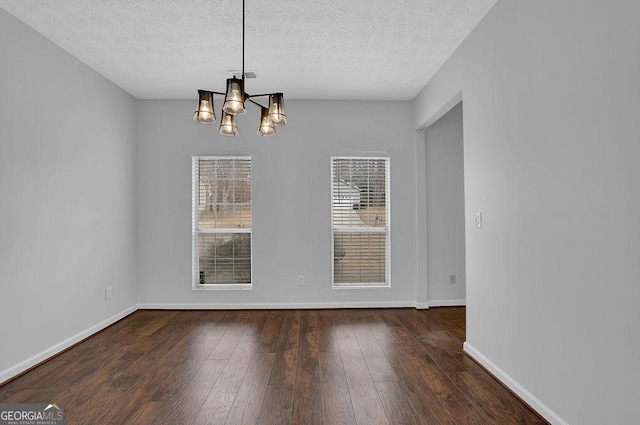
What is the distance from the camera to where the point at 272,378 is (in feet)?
8.94

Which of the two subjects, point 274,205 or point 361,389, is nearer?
point 361,389

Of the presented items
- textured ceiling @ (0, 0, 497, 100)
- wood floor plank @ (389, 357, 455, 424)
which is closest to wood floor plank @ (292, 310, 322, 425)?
wood floor plank @ (389, 357, 455, 424)

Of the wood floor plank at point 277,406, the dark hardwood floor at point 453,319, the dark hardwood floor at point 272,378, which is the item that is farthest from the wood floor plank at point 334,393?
the dark hardwood floor at point 453,319

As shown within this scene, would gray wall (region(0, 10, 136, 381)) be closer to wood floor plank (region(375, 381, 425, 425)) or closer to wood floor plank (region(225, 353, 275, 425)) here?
wood floor plank (region(225, 353, 275, 425))

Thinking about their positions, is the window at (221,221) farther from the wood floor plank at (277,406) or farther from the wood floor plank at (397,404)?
the wood floor plank at (397,404)

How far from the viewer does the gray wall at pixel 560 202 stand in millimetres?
1636

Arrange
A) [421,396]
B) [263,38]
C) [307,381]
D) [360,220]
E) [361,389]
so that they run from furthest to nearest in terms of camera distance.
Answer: [360,220] < [263,38] < [307,381] < [361,389] < [421,396]

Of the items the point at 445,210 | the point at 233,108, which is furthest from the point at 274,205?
the point at 233,108

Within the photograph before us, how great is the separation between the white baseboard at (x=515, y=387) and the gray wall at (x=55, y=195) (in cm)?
362

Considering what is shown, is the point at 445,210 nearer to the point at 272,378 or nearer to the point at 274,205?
the point at 274,205

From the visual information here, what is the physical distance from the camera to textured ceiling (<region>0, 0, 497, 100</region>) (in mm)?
2760

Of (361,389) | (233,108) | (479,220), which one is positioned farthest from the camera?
(479,220)

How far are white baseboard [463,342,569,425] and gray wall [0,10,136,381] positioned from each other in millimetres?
3617

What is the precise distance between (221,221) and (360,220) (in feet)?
6.06
